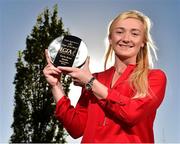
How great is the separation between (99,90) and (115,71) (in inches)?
17.9

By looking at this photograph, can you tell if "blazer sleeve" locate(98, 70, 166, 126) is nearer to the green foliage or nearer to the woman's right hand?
the woman's right hand

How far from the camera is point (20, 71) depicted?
16453mm

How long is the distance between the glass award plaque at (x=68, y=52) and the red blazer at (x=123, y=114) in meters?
0.24

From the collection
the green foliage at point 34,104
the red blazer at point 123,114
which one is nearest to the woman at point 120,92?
the red blazer at point 123,114

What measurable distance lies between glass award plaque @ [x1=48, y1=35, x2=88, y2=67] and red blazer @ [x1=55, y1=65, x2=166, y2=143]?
237mm

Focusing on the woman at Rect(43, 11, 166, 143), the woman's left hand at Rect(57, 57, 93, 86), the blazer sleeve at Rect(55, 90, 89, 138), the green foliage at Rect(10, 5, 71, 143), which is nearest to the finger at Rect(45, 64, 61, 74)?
the woman at Rect(43, 11, 166, 143)

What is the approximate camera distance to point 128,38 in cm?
273

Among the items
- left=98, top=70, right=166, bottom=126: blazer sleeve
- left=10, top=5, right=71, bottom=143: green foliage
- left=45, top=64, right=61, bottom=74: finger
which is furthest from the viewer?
left=10, top=5, right=71, bottom=143: green foliage

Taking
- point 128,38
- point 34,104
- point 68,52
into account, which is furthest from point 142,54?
point 34,104

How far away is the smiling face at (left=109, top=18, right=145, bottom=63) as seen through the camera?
275cm

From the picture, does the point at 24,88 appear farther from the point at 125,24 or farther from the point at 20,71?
the point at 125,24

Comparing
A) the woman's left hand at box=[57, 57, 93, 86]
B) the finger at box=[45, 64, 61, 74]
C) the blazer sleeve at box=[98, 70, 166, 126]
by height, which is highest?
the finger at box=[45, 64, 61, 74]

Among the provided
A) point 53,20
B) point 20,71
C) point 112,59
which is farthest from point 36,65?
point 112,59

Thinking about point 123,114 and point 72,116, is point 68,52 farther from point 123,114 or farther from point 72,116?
point 123,114
